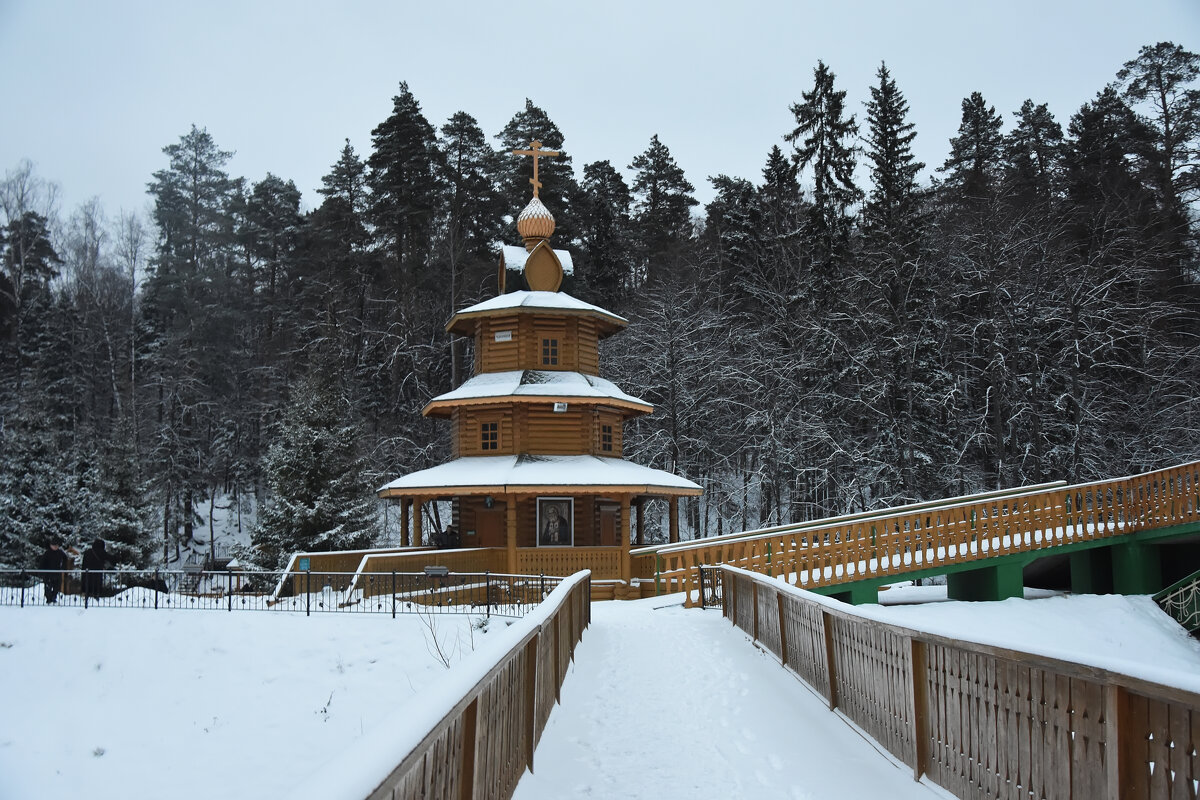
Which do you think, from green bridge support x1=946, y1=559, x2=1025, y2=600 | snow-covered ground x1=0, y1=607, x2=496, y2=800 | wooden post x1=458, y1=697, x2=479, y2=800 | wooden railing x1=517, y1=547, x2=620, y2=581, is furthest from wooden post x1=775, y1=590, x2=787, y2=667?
wooden railing x1=517, y1=547, x2=620, y2=581

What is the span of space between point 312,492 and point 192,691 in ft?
40.6

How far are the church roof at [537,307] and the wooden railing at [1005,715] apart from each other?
20397 millimetres

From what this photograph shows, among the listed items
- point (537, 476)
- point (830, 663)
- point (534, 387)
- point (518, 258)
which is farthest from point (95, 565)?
point (830, 663)

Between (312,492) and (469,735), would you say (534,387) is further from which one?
(469,735)

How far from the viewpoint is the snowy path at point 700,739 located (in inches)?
249

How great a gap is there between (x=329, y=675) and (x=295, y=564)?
198 inches

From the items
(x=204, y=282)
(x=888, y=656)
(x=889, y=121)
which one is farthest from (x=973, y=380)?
(x=204, y=282)

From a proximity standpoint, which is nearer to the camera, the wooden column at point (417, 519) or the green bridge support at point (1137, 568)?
the green bridge support at point (1137, 568)

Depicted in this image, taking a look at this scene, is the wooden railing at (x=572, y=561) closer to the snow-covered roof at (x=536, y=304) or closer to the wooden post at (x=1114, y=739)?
the snow-covered roof at (x=536, y=304)

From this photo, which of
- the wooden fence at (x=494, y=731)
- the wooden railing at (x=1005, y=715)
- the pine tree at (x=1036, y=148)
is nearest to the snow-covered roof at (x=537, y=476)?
the wooden fence at (x=494, y=731)

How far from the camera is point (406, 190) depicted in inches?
1850

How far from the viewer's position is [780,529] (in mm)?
23312

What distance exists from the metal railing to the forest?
36.9 feet

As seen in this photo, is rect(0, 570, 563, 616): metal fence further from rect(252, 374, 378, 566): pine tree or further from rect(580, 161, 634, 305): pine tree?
rect(580, 161, 634, 305): pine tree
